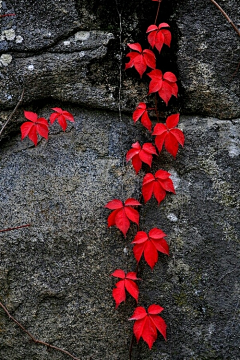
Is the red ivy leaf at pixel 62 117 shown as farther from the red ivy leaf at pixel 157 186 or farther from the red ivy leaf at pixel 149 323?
the red ivy leaf at pixel 149 323

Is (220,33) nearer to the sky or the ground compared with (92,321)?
nearer to the sky

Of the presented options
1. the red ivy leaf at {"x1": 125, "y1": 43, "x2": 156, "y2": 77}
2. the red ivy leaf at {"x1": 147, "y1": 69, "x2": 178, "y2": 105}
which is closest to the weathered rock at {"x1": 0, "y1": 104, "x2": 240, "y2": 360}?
the red ivy leaf at {"x1": 147, "y1": 69, "x2": 178, "y2": 105}

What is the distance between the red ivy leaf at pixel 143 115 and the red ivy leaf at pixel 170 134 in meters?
0.04

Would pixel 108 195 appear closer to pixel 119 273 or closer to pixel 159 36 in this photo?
pixel 119 273

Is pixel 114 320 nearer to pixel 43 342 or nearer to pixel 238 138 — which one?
pixel 43 342

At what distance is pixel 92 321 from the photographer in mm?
1481

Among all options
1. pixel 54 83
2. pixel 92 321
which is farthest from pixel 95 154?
pixel 92 321

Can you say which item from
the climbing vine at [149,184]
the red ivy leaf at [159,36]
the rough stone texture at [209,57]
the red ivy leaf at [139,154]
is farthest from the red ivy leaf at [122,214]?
the red ivy leaf at [159,36]

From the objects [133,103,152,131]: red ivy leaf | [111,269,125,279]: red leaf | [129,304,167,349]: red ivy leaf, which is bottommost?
[129,304,167,349]: red ivy leaf

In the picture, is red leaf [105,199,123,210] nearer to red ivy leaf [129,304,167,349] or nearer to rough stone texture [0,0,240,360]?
rough stone texture [0,0,240,360]

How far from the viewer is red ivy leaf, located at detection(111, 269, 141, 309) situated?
4.64 ft

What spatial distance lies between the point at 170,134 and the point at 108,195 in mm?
321

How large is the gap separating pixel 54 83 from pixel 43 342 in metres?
0.98

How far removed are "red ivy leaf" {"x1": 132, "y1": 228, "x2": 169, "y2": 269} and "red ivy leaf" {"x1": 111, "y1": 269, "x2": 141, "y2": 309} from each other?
0.07m
